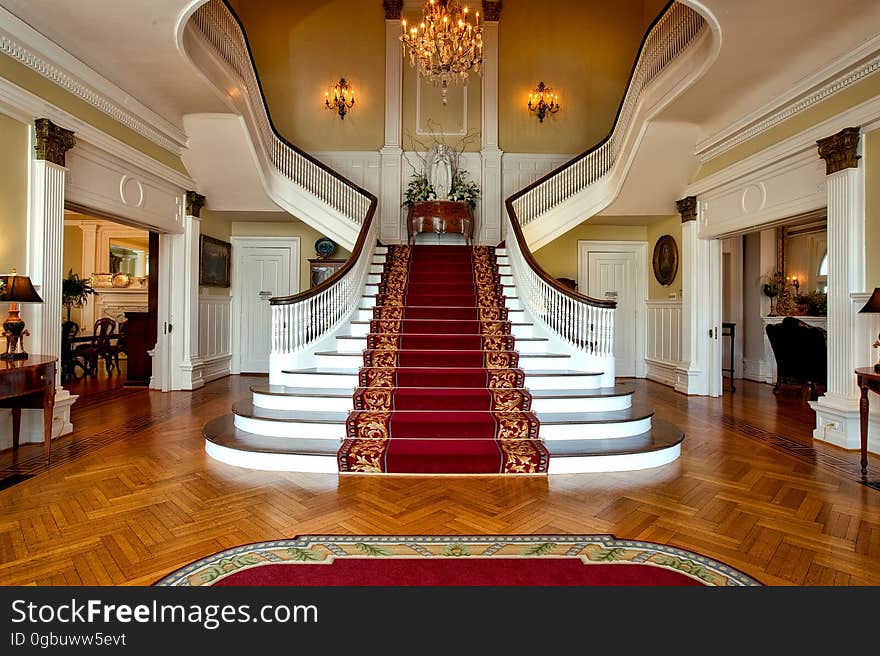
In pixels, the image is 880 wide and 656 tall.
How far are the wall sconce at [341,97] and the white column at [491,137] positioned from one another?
8.42ft

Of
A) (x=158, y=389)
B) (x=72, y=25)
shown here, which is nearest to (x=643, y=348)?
(x=158, y=389)

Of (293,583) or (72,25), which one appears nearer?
(293,583)

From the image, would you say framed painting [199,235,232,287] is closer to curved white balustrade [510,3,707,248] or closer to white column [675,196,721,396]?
curved white balustrade [510,3,707,248]

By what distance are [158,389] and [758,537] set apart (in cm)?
728

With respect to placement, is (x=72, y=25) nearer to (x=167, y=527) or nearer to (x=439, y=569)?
(x=167, y=527)

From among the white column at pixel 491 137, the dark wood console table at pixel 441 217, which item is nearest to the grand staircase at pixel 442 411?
the dark wood console table at pixel 441 217

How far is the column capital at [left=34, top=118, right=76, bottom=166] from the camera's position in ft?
13.6

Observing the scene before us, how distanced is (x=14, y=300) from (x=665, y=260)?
8357 mm

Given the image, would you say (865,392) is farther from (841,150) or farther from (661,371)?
(661,371)

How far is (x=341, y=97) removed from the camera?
358 inches

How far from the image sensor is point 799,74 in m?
4.76

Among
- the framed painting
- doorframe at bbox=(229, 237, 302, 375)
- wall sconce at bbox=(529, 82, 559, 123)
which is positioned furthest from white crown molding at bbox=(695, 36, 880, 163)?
the framed painting

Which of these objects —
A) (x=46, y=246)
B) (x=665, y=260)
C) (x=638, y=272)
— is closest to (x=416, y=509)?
(x=46, y=246)

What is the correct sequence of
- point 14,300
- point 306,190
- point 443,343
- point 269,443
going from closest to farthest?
1. point 14,300
2. point 269,443
3. point 443,343
4. point 306,190
